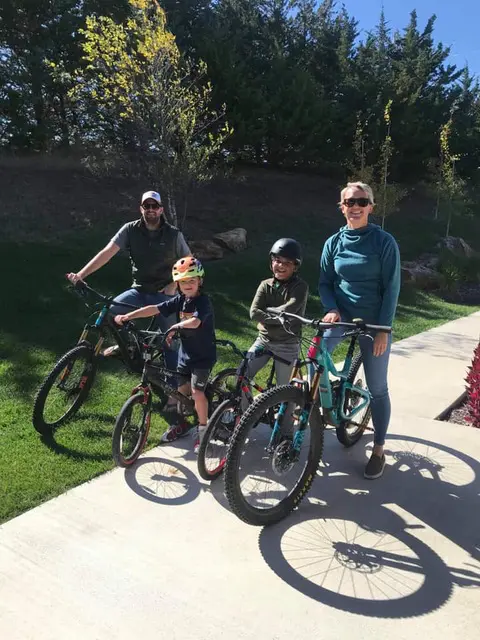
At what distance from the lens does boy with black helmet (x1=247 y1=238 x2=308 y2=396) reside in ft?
10.9

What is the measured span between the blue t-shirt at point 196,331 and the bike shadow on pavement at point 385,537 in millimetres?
1111

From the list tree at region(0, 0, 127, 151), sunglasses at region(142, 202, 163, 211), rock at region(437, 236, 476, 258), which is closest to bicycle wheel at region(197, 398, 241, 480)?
sunglasses at region(142, 202, 163, 211)

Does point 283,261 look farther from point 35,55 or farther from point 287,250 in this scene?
point 35,55

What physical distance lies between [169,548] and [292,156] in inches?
704

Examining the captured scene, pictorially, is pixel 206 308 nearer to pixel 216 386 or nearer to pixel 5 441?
pixel 216 386

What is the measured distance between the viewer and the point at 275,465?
289 centimetres

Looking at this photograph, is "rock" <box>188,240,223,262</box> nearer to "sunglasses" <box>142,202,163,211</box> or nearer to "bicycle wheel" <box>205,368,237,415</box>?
"sunglasses" <box>142,202,163,211</box>

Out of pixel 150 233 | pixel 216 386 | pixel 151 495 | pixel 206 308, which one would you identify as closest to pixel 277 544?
pixel 151 495

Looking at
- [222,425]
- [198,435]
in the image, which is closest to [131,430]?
[198,435]

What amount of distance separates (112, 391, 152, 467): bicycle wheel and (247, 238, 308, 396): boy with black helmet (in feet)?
2.55

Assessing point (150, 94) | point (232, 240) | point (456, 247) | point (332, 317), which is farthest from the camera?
point (456, 247)

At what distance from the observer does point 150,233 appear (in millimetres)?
4246

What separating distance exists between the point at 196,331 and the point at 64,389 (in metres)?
1.22

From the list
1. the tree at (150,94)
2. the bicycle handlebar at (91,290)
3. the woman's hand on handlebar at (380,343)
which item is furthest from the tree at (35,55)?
the woman's hand on handlebar at (380,343)
